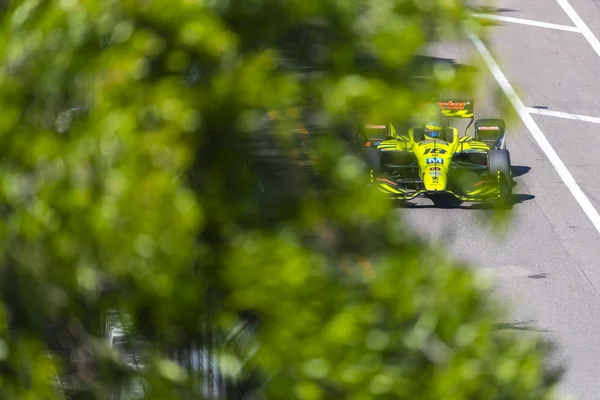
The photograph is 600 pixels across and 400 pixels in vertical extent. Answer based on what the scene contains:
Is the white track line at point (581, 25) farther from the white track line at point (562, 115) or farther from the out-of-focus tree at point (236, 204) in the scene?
the out-of-focus tree at point (236, 204)

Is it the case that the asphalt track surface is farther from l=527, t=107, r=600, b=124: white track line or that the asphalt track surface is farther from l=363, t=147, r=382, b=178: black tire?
l=363, t=147, r=382, b=178: black tire

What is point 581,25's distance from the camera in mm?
24250

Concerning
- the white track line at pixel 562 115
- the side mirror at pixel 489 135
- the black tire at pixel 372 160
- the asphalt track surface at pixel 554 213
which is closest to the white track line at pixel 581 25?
the asphalt track surface at pixel 554 213

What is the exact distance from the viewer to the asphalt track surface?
38.7 ft

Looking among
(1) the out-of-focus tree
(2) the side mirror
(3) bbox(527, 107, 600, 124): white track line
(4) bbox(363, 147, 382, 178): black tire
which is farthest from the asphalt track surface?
(1) the out-of-focus tree

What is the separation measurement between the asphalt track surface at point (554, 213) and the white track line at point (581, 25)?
0.19 feet

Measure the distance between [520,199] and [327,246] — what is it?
45.9ft

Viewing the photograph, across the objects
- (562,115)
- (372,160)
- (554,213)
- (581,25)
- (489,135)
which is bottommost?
(581,25)

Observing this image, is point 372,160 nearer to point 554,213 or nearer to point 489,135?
point 489,135

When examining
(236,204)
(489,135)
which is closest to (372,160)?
(236,204)

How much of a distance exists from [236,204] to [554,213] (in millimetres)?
13674

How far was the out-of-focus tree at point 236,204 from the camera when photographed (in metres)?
2.37

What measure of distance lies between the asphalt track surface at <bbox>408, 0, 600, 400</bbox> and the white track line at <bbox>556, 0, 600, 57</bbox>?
0.06 metres

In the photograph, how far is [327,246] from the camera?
8.34 ft
